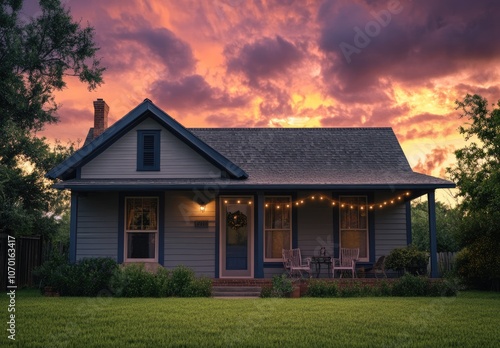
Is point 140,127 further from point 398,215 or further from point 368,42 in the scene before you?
→ point 398,215

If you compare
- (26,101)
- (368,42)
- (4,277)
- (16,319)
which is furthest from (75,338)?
(26,101)

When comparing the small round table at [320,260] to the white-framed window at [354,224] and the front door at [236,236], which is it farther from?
the front door at [236,236]

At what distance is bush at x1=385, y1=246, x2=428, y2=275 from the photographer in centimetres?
1479

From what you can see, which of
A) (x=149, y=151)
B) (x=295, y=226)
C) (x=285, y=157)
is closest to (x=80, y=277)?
(x=149, y=151)

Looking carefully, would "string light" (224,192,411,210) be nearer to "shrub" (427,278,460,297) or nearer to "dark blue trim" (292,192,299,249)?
"dark blue trim" (292,192,299,249)

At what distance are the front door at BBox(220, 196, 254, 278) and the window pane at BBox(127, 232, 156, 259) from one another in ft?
6.76

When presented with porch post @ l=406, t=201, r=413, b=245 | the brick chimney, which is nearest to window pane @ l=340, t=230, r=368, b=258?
porch post @ l=406, t=201, r=413, b=245

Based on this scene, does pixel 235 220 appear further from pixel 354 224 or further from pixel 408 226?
pixel 408 226

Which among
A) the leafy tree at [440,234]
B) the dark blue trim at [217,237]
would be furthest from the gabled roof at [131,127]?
the leafy tree at [440,234]

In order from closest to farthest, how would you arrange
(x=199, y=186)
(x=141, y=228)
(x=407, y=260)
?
1. (x=407, y=260)
2. (x=199, y=186)
3. (x=141, y=228)

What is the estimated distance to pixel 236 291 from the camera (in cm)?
1405

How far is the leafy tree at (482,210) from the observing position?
1575cm

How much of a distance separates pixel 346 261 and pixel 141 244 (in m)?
5.99

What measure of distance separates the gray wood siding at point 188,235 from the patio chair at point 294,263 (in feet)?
7.09
